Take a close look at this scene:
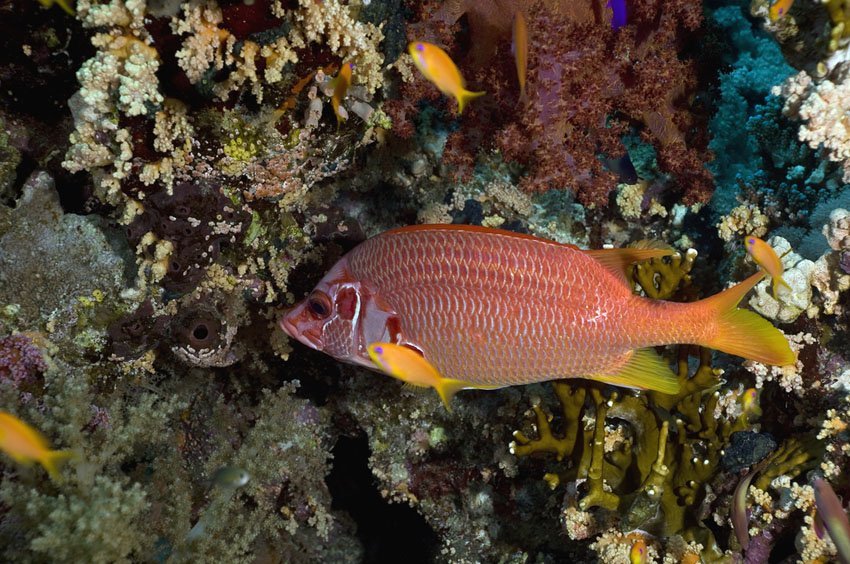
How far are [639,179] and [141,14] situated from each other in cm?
330

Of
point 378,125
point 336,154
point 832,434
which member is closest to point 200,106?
point 336,154

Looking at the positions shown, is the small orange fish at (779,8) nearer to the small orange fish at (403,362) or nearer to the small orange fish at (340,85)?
the small orange fish at (340,85)

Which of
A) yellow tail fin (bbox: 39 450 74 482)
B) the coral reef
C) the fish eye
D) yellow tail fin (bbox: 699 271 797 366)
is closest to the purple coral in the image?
yellow tail fin (bbox: 39 450 74 482)

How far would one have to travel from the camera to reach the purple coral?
3486mm

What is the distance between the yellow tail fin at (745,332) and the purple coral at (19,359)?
13.3ft

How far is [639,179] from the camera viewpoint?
3965 mm

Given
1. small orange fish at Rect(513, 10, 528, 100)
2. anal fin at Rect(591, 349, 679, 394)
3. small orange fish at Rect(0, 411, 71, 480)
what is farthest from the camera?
small orange fish at Rect(513, 10, 528, 100)

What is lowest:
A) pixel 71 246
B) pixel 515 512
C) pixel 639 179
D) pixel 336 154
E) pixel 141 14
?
pixel 515 512

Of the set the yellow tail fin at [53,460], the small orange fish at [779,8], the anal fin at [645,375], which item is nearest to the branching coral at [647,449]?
the anal fin at [645,375]

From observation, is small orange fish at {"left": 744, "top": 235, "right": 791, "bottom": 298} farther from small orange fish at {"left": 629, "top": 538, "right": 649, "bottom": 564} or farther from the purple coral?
the purple coral

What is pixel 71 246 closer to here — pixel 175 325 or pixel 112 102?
pixel 175 325

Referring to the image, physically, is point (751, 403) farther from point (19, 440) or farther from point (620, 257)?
point (19, 440)

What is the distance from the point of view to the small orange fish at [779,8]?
2.64 meters

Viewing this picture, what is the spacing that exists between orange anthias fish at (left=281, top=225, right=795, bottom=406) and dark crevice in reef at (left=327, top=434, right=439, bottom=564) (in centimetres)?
338
